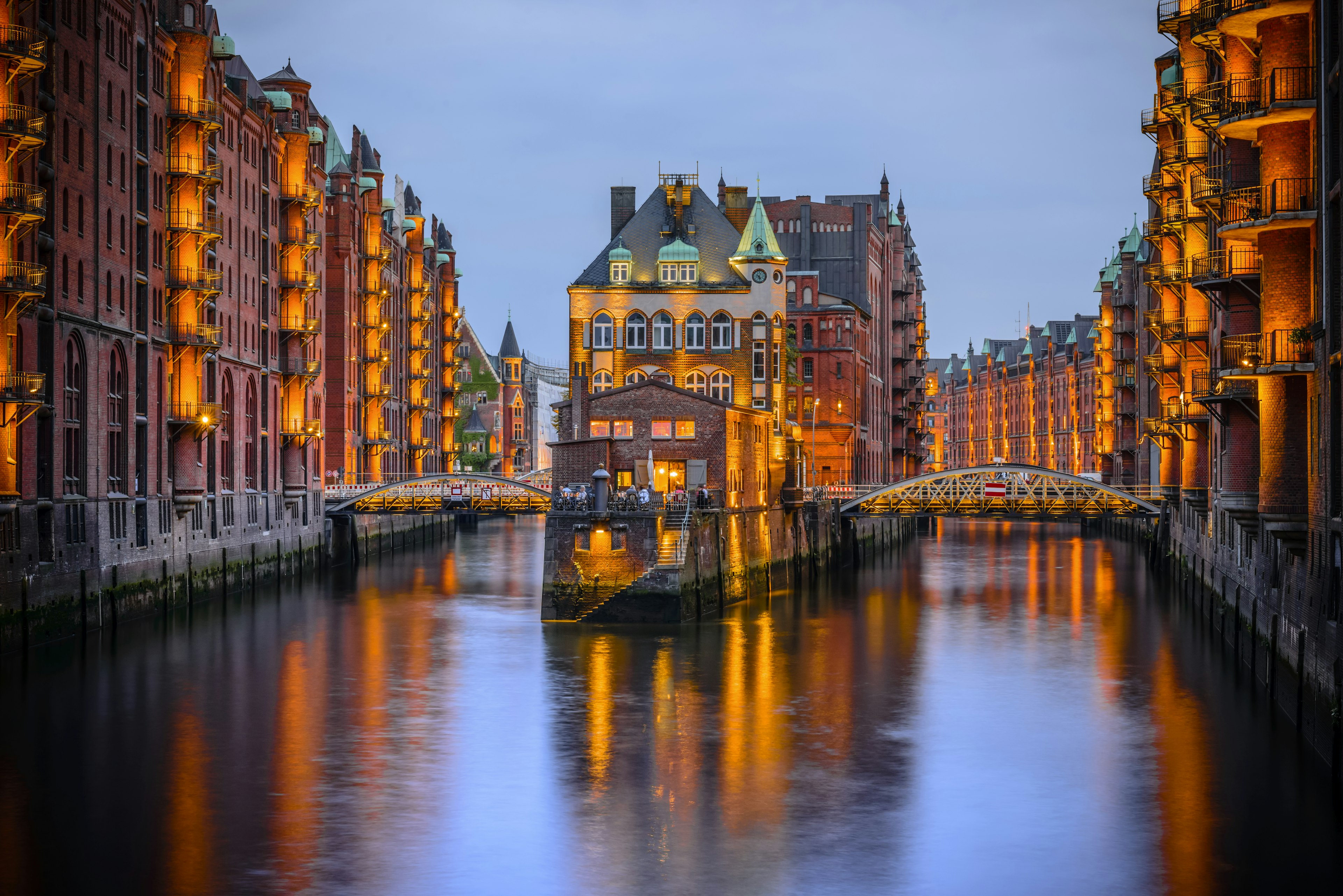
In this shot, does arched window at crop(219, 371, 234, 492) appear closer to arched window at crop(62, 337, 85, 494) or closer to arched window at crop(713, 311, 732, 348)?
arched window at crop(62, 337, 85, 494)

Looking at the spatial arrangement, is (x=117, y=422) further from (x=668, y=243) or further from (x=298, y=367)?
(x=668, y=243)

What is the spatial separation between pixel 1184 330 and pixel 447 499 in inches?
1480

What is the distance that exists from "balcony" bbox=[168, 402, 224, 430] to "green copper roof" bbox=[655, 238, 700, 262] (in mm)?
26512

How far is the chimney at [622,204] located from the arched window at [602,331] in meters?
11.5

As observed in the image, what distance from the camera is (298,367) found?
85.1 metres

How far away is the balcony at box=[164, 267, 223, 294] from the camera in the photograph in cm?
6544

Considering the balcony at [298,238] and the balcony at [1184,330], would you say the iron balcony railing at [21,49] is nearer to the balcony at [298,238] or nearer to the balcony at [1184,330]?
the balcony at [298,238]

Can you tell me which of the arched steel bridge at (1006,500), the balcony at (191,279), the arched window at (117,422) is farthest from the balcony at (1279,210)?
the balcony at (191,279)

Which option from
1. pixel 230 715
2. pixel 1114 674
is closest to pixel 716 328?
pixel 1114 674

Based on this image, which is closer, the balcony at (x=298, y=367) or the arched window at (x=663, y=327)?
the balcony at (x=298, y=367)

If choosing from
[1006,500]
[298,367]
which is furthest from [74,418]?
[1006,500]

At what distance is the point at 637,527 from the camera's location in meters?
57.6

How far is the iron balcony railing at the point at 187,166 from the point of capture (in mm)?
65438

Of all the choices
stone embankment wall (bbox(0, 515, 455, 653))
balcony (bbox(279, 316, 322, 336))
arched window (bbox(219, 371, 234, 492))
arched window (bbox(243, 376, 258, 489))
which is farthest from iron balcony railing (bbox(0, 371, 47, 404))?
balcony (bbox(279, 316, 322, 336))
